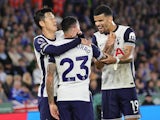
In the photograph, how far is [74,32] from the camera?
766 centimetres

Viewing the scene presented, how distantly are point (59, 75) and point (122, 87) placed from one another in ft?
4.49

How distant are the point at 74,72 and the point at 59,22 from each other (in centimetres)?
1042

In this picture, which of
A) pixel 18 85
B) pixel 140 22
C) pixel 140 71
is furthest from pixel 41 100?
pixel 140 22

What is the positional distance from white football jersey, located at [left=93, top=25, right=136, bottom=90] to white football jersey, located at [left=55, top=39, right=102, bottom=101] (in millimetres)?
1064

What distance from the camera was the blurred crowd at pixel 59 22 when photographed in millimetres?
13578

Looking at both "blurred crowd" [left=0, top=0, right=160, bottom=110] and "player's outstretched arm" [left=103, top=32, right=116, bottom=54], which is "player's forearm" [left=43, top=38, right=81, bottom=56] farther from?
"blurred crowd" [left=0, top=0, right=160, bottom=110]

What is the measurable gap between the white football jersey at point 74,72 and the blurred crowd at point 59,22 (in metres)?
5.26

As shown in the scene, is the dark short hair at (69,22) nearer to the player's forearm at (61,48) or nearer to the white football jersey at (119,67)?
the player's forearm at (61,48)

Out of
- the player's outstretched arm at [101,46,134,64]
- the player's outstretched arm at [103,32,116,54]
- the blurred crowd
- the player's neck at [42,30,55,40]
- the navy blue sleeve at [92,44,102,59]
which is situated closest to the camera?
the navy blue sleeve at [92,44,102,59]

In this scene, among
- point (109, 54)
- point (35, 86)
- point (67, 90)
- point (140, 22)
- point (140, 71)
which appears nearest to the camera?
point (67, 90)

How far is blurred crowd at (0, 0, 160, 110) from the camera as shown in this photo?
13578 mm

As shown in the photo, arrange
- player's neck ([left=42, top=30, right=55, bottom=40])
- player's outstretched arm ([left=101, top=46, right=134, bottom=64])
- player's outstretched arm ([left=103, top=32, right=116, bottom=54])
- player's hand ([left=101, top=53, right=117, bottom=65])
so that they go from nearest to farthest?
1. player's neck ([left=42, top=30, right=55, bottom=40])
2. player's hand ([left=101, top=53, right=117, bottom=65])
3. player's outstretched arm ([left=101, top=46, right=134, bottom=64])
4. player's outstretched arm ([left=103, top=32, right=116, bottom=54])

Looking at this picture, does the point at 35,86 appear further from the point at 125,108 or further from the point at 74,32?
the point at 74,32

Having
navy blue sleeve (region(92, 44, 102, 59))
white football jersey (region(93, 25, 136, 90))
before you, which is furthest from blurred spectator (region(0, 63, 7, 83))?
navy blue sleeve (region(92, 44, 102, 59))
